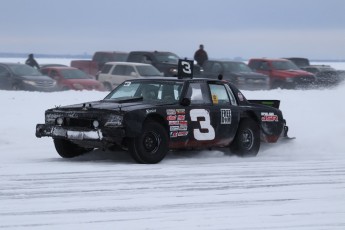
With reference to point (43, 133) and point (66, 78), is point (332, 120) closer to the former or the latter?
point (43, 133)

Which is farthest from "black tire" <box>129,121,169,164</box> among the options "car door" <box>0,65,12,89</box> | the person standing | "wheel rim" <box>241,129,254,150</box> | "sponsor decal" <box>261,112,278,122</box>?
the person standing

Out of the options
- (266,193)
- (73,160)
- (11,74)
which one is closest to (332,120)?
(73,160)

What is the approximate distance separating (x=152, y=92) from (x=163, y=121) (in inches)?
30.8

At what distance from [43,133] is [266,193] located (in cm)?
412

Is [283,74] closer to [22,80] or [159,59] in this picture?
[159,59]

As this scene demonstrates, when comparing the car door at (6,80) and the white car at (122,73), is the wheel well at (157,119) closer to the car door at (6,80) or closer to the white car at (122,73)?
the car door at (6,80)

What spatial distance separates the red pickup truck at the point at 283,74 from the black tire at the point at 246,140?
20805mm

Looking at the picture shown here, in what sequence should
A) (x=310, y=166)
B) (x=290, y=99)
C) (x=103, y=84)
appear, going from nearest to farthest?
(x=310, y=166)
(x=290, y=99)
(x=103, y=84)

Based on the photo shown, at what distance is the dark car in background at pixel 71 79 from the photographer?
1151 inches

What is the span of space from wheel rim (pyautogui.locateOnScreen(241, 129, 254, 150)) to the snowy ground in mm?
370

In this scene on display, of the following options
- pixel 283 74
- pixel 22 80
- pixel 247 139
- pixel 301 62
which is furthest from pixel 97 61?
pixel 247 139

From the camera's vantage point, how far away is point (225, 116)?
12.7m

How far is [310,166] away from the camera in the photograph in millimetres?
11812

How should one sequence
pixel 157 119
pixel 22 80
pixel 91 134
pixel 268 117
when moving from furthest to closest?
pixel 22 80 → pixel 268 117 → pixel 157 119 → pixel 91 134
